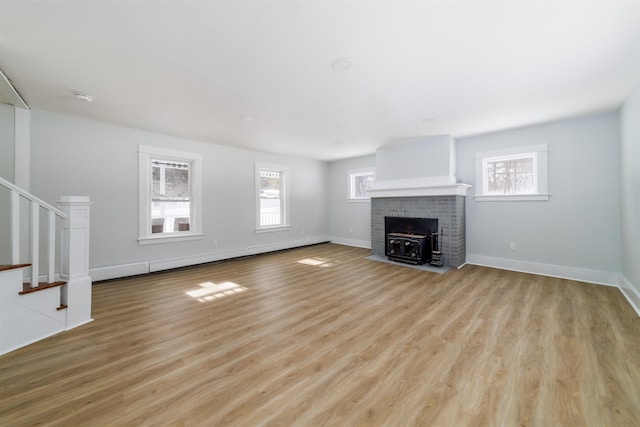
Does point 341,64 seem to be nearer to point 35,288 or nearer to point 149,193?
point 35,288

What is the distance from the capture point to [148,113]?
11.7ft

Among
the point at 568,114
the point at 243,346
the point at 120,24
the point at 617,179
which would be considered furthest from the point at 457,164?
the point at 120,24

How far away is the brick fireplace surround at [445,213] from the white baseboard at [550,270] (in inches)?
14.2

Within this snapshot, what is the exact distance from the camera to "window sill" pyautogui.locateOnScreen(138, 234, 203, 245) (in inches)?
172

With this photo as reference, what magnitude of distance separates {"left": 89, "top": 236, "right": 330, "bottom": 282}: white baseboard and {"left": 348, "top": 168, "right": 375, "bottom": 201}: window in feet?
6.87

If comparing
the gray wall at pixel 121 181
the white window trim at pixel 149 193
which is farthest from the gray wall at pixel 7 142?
the white window trim at pixel 149 193

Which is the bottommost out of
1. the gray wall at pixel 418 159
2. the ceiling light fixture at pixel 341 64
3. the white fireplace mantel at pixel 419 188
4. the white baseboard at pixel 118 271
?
the white baseboard at pixel 118 271

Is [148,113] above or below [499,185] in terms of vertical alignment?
above

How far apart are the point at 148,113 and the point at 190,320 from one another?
2983 millimetres

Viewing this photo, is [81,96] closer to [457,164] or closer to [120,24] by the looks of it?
[120,24]

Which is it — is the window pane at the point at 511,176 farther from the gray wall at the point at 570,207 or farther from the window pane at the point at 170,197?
the window pane at the point at 170,197

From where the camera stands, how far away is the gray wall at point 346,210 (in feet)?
22.4

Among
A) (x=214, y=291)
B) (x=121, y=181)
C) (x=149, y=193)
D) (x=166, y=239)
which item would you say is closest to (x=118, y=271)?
(x=166, y=239)

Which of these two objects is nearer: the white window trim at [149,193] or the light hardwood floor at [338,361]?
the light hardwood floor at [338,361]
